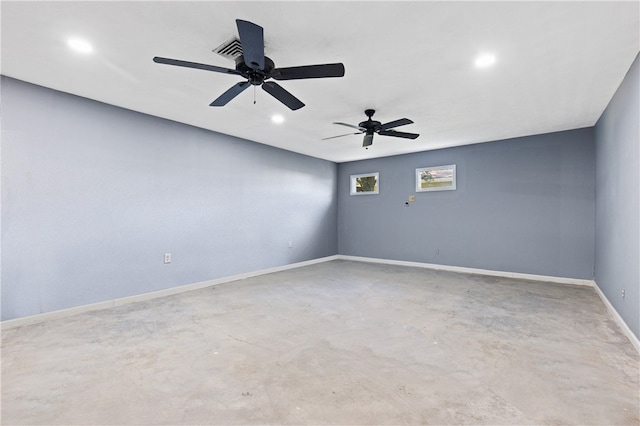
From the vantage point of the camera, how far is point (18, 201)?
312 centimetres

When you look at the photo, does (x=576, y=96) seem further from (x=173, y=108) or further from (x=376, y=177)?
(x=173, y=108)

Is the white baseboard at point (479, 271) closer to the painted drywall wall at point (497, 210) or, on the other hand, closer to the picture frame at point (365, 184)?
the painted drywall wall at point (497, 210)

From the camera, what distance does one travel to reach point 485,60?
2688mm

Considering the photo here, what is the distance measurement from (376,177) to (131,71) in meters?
5.38

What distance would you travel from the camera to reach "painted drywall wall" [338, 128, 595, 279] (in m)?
4.86

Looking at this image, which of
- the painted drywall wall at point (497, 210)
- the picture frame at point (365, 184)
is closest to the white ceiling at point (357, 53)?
the painted drywall wall at point (497, 210)

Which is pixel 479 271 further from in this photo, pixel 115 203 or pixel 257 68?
pixel 115 203

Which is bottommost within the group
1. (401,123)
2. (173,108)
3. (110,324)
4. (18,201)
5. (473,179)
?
(110,324)

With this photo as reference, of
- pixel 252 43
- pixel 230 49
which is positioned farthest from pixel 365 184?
pixel 252 43

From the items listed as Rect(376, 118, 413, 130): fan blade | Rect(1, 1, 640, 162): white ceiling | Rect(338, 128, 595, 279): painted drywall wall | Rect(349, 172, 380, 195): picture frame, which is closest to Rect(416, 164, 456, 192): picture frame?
Rect(338, 128, 595, 279): painted drywall wall

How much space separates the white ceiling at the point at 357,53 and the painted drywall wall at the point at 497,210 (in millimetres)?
1130

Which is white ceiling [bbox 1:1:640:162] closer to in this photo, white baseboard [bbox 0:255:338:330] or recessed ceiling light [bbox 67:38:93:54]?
recessed ceiling light [bbox 67:38:93:54]

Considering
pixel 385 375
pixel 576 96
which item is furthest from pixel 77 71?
pixel 576 96

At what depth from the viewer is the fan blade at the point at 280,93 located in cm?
244
